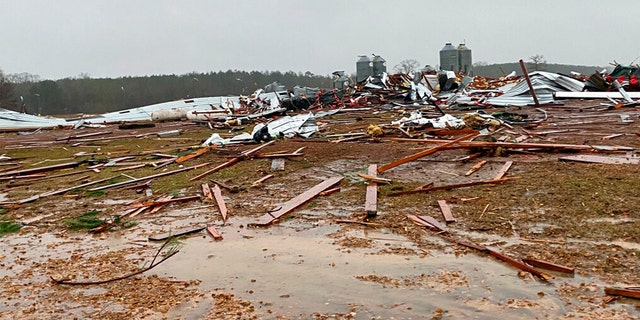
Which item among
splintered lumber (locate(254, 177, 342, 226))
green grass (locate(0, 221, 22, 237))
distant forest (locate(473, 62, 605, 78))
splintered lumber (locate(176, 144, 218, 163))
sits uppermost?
distant forest (locate(473, 62, 605, 78))

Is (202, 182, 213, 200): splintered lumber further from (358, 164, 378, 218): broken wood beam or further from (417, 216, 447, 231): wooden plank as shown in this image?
(417, 216, 447, 231): wooden plank

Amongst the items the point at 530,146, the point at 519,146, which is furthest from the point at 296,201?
the point at 530,146

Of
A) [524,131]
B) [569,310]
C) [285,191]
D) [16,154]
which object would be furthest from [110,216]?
[16,154]

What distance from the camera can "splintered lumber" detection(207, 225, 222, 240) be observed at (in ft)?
17.7

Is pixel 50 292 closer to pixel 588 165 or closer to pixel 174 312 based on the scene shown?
pixel 174 312

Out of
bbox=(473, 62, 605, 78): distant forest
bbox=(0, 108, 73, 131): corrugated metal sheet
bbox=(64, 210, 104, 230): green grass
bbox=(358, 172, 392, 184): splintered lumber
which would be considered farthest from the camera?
bbox=(473, 62, 605, 78): distant forest

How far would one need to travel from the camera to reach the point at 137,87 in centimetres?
7375

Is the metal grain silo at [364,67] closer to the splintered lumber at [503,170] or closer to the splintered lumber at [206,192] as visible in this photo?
Answer: the splintered lumber at [503,170]

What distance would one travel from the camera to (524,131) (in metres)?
11.4

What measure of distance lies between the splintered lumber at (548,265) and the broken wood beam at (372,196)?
80.3 inches

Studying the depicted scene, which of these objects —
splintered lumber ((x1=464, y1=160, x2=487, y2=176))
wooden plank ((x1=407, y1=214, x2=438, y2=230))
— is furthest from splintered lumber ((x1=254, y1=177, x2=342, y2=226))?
splintered lumber ((x1=464, y1=160, x2=487, y2=176))

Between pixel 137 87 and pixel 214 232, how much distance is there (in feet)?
242

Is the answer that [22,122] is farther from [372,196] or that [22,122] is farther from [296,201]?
[372,196]

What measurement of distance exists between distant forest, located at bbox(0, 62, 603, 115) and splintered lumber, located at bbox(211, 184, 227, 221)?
49.2m
